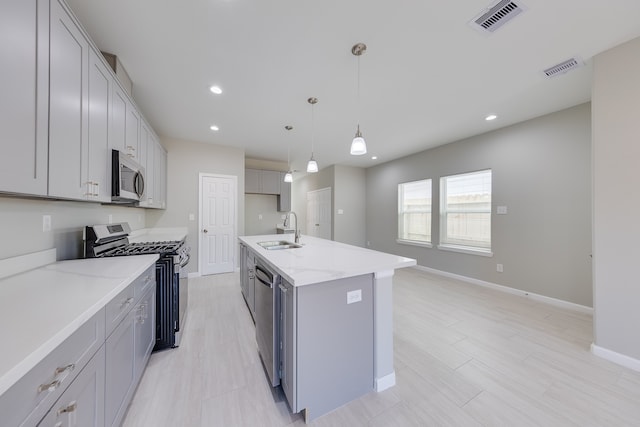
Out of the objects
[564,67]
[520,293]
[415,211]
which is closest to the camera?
[564,67]

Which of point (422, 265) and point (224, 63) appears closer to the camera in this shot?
point (224, 63)

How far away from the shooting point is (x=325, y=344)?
4.44 feet

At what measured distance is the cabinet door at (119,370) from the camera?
1.08m

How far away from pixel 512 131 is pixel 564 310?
2655 mm

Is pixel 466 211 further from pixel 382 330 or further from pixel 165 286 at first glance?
pixel 165 286

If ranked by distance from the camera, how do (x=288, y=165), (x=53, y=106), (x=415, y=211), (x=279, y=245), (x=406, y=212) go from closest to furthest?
(x=53, y=106) → (x=279, y=245) → (x=415, y=211) → (x=406, y=212) → (x=288, y=165)

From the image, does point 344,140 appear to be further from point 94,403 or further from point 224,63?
point 94,403

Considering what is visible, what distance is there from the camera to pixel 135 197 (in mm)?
2180

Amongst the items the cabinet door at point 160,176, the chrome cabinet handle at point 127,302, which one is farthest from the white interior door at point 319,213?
the chrome cabinet handle at point 127,302

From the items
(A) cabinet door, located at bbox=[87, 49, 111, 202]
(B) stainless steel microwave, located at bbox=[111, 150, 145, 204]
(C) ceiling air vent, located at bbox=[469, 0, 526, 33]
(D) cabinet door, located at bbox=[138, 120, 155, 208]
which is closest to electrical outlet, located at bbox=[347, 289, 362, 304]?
(A) cabinet door, located at bbox=[87, 49, 111, 202]

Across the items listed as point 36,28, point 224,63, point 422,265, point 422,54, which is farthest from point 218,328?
point 422,265

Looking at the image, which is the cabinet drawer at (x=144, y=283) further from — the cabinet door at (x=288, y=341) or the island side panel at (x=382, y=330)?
the island side panel at (x=382, y=330)

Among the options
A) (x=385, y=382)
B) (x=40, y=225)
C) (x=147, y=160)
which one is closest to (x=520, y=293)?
(x=385, y=382)

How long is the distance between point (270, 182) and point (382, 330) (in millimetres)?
4553
